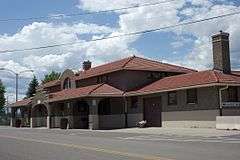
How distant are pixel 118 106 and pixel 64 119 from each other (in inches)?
252

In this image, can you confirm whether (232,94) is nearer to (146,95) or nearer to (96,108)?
(146,95)

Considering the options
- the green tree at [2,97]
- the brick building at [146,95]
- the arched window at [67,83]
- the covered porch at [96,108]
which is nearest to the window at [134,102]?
the brick building at [146,95]

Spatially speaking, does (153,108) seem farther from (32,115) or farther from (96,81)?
(32,115)

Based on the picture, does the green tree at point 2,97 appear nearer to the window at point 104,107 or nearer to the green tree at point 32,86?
the green tree at point 32,86

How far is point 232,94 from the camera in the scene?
3703 cm

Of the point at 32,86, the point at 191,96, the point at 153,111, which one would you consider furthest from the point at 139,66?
the point at 32,86

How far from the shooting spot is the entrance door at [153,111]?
1691 inches

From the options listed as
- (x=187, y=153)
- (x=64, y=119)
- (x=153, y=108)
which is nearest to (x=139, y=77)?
(x=153, y=108)

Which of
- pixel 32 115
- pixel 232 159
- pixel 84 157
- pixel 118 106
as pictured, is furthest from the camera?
pixel 32 115

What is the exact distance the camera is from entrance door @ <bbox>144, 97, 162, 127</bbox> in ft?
141

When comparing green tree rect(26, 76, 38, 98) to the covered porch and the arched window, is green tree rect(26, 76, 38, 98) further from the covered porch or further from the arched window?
the covered porch

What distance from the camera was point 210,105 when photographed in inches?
1409

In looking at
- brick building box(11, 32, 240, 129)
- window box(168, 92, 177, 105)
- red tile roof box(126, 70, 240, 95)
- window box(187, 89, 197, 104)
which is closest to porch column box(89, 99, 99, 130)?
brick building box(11, 32, 240, 129)

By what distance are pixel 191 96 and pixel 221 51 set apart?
4.33 m
